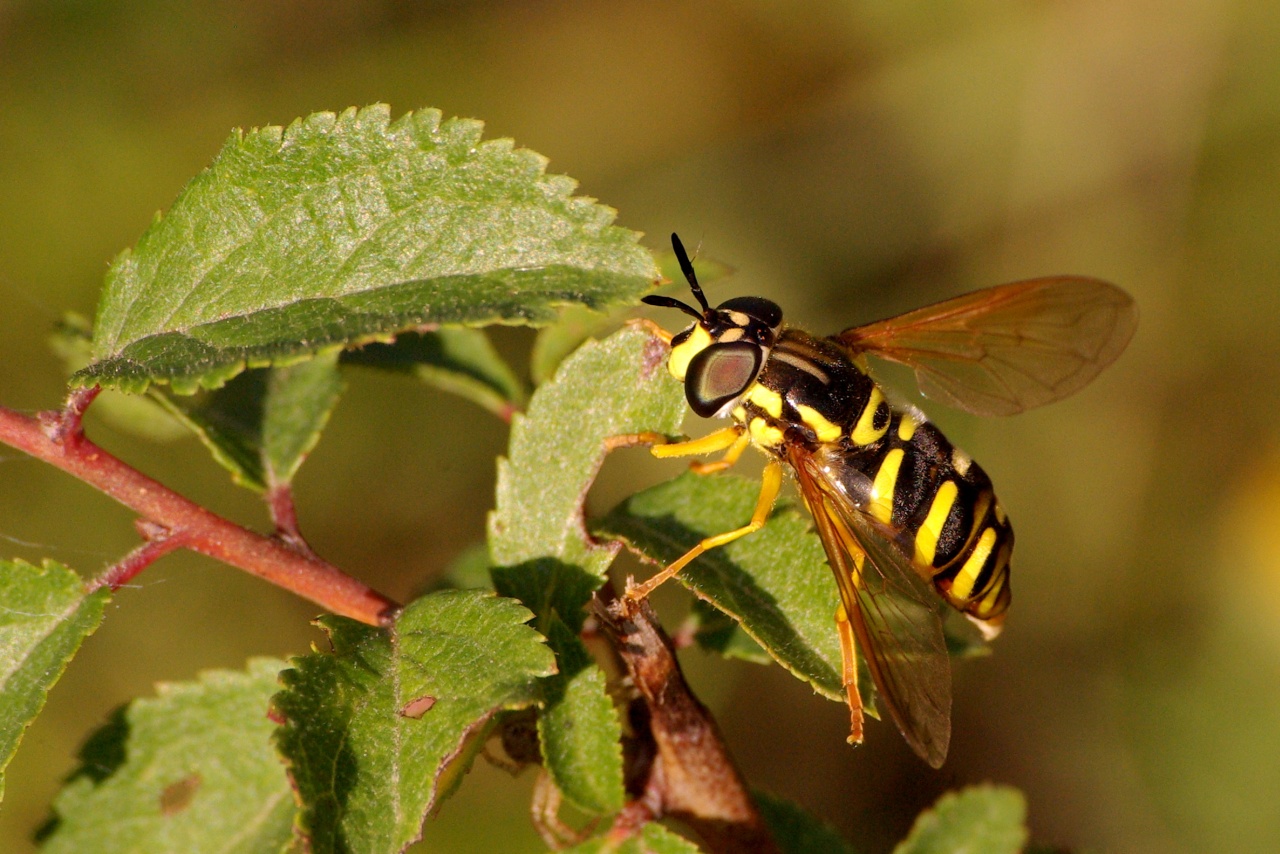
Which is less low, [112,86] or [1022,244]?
[112,86]

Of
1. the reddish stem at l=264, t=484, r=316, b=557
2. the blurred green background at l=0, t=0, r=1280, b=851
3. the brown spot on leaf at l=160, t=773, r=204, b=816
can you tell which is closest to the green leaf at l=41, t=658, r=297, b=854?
the brown spot on leaf at l=160, t=773, r=204, b=816

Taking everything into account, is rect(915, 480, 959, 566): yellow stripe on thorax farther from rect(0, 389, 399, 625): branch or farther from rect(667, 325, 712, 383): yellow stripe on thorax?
rect(0, 389, 399, 625): branch

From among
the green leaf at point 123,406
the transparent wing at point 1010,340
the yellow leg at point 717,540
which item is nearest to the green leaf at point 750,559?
the yellow leg at point 717,540

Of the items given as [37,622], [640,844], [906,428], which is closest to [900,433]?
[906,428]

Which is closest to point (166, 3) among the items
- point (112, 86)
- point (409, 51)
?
point (112, 86)

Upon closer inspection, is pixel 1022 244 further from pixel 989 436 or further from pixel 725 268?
pixel 725 268

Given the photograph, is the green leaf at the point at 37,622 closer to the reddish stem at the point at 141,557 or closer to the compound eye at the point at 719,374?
the reddish stem at the point at 141,557
